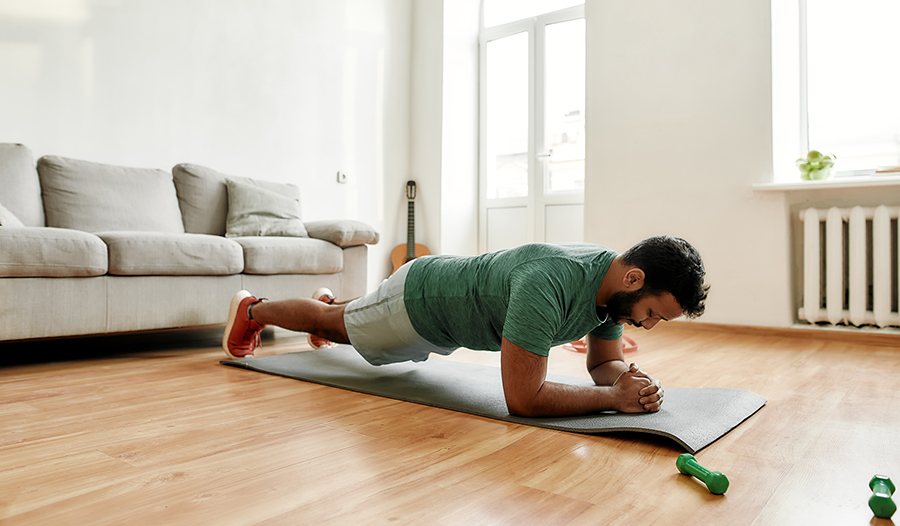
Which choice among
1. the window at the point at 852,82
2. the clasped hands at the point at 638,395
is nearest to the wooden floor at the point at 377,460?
the clasped hands at the point at 638,395

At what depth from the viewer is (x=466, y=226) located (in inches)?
205

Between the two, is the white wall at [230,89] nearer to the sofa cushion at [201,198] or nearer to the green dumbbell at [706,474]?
the sofa cushion at [201,198]

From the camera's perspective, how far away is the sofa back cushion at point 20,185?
2.50 meters

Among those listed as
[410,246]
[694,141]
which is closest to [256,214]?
[410,246]

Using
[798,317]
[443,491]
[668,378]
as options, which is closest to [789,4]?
[798,317]

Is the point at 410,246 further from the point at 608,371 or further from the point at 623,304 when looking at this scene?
the point at 623,304

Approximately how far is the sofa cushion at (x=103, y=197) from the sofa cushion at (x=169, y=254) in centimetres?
50

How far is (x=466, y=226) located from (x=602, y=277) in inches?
152

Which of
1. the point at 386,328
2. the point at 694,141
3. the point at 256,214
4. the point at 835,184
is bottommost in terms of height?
the point at 386,328

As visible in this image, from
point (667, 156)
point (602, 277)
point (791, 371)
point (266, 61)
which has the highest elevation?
point (266, 61)

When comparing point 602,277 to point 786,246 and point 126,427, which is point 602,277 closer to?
point 126,427

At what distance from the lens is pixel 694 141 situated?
3.45 metres

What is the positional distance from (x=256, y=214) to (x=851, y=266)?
10.3 ft

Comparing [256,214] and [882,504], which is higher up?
[256,214]
